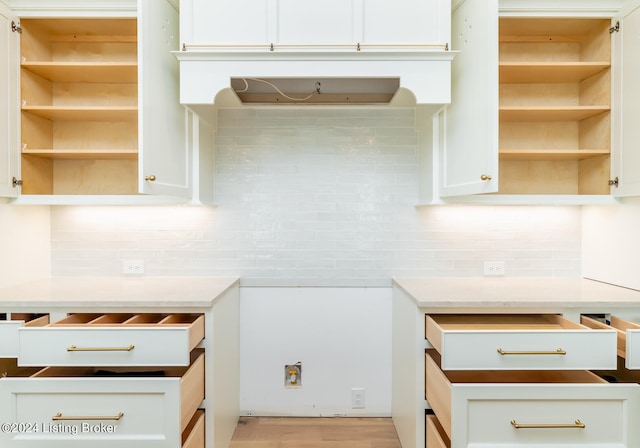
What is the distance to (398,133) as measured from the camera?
7.14 ft

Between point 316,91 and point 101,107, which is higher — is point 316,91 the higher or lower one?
the higher one

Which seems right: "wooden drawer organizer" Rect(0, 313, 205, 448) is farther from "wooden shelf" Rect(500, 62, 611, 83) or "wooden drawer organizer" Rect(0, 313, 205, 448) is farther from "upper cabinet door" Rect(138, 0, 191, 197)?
"wooden shelf" Rect(500, 62, 611, 83)

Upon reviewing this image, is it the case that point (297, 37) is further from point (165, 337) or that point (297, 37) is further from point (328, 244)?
point (165, 337)

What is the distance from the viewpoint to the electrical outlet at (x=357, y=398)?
7.16 feet

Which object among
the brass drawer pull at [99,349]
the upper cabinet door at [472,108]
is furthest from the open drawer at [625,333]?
the brass drawer pull at [99,349]

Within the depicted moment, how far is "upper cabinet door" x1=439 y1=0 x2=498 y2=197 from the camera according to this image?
1.54 meters

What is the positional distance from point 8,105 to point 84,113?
302 mm

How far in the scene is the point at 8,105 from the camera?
176 cm

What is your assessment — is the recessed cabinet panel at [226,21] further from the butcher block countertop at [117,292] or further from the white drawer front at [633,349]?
the white drawer front at [633,349]

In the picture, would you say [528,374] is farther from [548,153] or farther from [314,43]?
[314,43]

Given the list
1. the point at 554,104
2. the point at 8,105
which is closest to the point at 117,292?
the point at 8,105

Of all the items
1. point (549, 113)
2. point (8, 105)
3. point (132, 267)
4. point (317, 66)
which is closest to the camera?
point (317, 66)

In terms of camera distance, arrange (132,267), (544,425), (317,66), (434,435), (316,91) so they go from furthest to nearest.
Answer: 1. (132,267)
2. (316,91)
3. (317,66)
4. (434,435)
5. (544,425)

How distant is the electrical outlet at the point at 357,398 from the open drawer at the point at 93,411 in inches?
42.3
